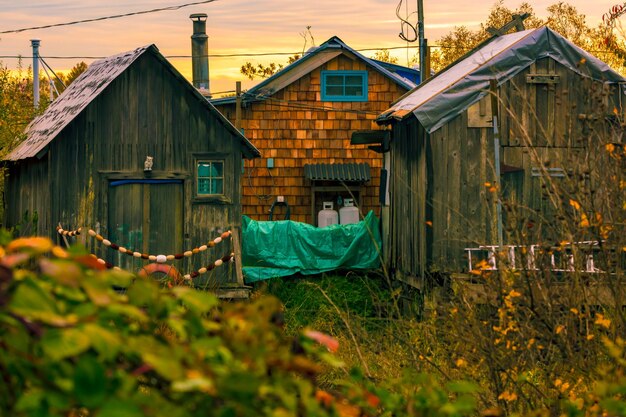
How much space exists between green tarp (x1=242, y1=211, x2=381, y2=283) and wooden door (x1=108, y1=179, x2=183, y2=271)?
3140mm

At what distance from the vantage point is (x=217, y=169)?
760 inches

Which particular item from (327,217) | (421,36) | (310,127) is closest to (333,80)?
(310,127)

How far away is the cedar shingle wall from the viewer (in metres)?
29.0

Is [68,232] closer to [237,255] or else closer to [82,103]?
[82,103]

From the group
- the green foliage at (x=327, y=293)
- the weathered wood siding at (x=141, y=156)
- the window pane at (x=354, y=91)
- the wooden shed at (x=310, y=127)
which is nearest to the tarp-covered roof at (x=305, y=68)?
the wooden shed at (x=310, y=127)

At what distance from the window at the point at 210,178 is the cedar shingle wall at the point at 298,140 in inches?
375

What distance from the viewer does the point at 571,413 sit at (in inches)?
158

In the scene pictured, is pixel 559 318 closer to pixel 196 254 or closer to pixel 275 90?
pixel 196 254

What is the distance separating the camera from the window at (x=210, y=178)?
19.2m

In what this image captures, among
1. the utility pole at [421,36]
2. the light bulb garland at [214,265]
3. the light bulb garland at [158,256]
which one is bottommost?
the light bulb garland at [214,265]

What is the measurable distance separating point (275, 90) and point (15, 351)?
88.6ft

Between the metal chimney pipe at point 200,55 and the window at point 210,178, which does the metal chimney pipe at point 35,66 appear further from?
the window at point 210,178

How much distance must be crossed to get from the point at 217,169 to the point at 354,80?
11140mm

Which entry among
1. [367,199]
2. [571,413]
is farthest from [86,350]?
[367,199]
